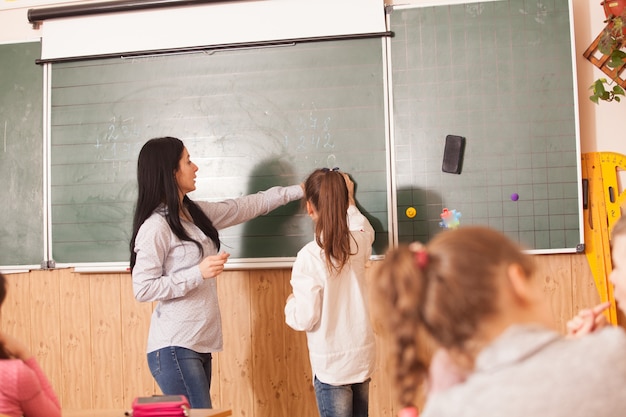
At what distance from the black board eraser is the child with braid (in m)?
1.98

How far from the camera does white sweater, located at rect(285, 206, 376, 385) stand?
8.89 feet

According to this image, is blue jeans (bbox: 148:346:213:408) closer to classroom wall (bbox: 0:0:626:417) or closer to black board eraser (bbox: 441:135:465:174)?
classroom wall (bbox: 0:0:626:417)

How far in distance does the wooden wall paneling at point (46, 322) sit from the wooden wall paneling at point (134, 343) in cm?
35

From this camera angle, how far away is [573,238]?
3.27m

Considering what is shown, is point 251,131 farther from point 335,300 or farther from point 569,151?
point 569,151

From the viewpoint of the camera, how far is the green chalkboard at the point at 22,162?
12.1ft

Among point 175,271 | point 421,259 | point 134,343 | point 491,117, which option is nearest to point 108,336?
point 134,343

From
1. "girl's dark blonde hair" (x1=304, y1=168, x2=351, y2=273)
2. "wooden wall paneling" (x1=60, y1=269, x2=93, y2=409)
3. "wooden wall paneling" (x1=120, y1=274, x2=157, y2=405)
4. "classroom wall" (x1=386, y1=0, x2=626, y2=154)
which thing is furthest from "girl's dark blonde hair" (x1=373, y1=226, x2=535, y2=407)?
"wooden wall paneling" (x1=60, y1=269, x2=93, y2=409)

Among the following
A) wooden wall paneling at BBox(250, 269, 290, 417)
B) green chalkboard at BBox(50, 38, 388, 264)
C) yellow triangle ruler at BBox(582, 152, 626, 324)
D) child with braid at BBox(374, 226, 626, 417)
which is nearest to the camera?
child with braid at BBox(374, 226, 626, 417)

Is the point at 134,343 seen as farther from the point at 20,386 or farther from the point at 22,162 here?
the point at 20,386

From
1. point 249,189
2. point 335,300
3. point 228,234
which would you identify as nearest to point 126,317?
point 228,234

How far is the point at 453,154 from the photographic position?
331 cm

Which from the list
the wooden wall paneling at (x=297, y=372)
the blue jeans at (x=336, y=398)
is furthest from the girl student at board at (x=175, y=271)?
the wooden wall paneling at (x=297, y=372)

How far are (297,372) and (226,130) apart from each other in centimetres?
120
